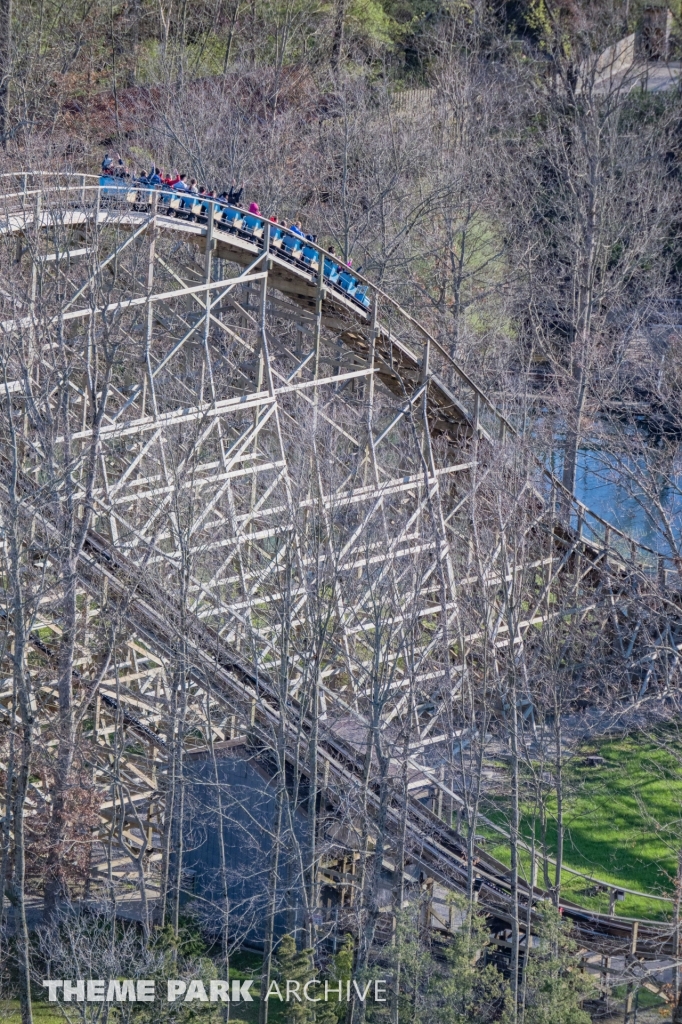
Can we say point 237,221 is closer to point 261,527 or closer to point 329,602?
point 261,527

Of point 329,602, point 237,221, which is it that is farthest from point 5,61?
point 329,602

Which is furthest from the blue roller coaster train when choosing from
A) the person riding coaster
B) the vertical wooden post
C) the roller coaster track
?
the vertical wooden post

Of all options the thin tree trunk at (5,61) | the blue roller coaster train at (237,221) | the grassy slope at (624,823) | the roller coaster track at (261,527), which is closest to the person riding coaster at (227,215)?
the blue roller coaster train at (237,221)

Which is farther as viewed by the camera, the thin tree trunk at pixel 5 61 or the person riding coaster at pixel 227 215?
the thin tree trunk at pixel 5 61

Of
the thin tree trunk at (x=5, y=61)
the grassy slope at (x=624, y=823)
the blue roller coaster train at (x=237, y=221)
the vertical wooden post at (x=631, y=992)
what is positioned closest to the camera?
the vertical wooden post at (x=631, y=992)

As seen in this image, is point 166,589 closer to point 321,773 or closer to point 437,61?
point 321,773

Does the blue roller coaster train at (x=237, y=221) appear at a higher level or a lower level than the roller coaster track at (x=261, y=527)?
higher

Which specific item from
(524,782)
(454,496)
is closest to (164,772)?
(524,782)

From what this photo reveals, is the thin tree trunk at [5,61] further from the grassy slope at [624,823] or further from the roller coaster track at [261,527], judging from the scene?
the grassy slope at [624,823]
